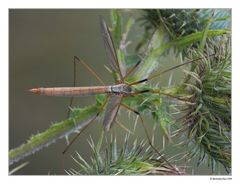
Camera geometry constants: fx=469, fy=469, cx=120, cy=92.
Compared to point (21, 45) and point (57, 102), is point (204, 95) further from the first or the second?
point (21, 45)

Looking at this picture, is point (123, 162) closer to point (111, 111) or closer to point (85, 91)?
point (111, 111)

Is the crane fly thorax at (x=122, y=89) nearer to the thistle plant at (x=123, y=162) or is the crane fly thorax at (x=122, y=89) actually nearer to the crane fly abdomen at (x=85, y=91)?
the crane fly abdomen at (x=85, y=91)

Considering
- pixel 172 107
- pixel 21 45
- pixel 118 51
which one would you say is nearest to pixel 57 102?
pixel 21 45

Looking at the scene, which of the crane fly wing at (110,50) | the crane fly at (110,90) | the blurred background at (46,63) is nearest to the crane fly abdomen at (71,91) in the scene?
the crane fly at (110,90)

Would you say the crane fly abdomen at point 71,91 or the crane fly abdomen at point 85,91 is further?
the crane fly abdomen at point 71,91

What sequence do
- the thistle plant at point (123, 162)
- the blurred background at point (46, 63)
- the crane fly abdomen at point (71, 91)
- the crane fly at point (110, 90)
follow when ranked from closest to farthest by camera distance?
the thistle plant at point (123, 162), the crane fly at point (110, 90), the crane fly abdomen at point (71, 91), the blurred background at point (46, 63)

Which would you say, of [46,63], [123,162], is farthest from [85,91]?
[46,63]
